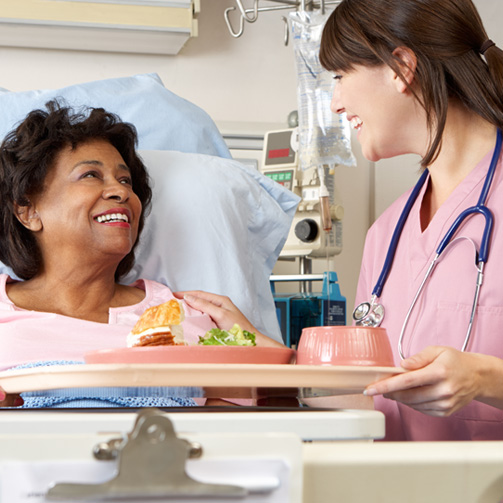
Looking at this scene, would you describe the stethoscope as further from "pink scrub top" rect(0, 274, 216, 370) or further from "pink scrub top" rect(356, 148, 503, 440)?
"pink scrub top" rect(0, 274, 216, 370)

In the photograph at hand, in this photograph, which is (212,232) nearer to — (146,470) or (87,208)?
(87,208)

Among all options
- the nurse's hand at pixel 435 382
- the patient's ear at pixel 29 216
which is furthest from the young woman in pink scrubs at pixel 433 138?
the patient's ear at pixel 29 216

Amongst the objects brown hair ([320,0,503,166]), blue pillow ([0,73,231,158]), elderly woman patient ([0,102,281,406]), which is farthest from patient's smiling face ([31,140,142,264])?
brown hair ([320,0,503,166])

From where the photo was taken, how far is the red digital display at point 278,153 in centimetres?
281

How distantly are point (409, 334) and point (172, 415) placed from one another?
31.5 inches

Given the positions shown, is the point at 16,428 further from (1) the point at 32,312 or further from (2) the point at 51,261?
(2) the point at 51,261

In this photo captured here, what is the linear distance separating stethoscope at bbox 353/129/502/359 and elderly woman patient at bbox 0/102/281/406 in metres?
0.27

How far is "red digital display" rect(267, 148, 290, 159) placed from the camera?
111 inches

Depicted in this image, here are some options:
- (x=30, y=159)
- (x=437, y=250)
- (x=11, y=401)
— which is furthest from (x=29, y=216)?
(x=437, y=250)

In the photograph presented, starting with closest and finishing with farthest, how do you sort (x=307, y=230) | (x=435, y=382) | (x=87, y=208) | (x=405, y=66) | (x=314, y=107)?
(x=435, y=382) → (x=405, y=66) → (x=87, y=208) → (x=314, y=107) → (x=307, y=230)

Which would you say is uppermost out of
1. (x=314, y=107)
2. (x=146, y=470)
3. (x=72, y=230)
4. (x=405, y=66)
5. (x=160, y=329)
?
(x=314, y=107)

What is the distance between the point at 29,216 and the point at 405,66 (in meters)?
0.97

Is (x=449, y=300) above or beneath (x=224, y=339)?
above

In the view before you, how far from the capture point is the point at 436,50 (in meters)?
1.35
